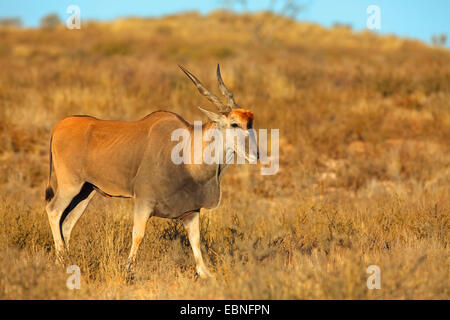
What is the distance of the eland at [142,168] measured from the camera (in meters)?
5.51

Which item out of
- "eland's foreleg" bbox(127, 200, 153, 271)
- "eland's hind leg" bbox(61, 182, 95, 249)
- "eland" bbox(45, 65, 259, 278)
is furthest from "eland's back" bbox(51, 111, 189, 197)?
"eland's hind leg" bbox(61, 182, 95, 249)

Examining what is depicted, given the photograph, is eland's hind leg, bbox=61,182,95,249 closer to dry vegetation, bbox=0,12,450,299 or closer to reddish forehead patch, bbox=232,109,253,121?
Answer: dry vegetation, bbox=0,12,450,299

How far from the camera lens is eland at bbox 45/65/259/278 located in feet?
18.1

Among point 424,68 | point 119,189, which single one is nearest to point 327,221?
point 119,189

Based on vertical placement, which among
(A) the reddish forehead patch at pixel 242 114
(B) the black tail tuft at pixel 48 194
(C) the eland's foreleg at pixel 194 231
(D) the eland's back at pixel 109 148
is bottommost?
(C) the eland's foreleg at pixel 194 231

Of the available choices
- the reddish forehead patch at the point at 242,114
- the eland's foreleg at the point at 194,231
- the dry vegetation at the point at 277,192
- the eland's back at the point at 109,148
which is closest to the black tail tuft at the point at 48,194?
the eland's back at the point at 109,148

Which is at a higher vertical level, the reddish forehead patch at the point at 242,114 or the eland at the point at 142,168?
the reddish forehead patch at the point at 242,114

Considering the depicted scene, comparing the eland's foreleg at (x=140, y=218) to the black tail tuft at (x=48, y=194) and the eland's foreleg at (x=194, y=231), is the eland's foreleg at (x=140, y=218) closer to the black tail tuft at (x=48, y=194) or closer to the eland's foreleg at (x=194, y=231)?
the eland's foreleg at (x=194, y=231)

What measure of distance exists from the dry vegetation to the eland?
0.53 m

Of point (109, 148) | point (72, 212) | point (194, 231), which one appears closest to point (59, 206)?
point (72, 212)

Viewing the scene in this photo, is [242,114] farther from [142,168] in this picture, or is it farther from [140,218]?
[140,218]

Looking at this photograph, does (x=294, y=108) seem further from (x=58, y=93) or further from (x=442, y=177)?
(x=58, y=93)

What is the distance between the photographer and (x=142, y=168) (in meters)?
5.60

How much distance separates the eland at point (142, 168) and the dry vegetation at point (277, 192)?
53cm
